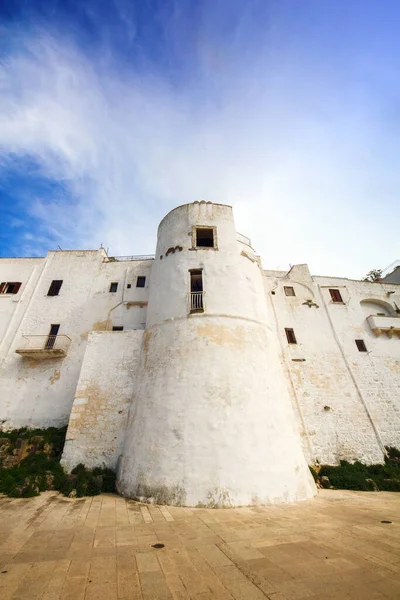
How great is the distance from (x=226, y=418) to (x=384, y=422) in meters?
11.0

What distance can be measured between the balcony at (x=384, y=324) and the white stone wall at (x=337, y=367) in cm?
32

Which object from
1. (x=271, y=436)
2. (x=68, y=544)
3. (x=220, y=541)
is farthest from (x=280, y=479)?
(x=68, y=544)

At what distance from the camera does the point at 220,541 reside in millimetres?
5293

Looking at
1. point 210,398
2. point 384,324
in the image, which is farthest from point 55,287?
point 384,324

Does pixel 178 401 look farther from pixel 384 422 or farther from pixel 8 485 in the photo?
pixel 384 422

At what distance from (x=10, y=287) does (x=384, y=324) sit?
2533 centimetres

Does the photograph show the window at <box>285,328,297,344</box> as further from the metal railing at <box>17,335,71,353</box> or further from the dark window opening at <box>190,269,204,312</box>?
the metal railing at <box>17,335,71,353</box>

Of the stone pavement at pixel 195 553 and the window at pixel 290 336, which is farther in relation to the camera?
the window at pixel 290 336

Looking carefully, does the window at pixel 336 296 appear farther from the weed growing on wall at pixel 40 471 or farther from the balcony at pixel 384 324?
the weed growing on wall at pixel 40 471

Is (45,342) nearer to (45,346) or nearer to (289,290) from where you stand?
(45,346)

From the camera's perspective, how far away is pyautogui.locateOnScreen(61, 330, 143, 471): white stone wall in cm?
1071

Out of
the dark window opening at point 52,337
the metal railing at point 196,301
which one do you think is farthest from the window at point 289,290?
the dark window opening at point 52,337

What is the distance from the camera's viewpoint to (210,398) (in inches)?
A: 368

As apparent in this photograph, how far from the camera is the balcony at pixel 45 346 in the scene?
14.2 meters
